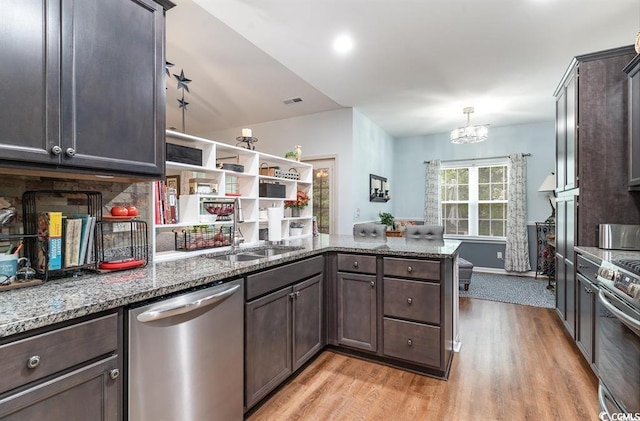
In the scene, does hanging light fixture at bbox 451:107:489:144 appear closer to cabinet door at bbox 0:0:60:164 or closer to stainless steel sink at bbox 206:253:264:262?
stainless steel sink at bbox 206:253:264:262

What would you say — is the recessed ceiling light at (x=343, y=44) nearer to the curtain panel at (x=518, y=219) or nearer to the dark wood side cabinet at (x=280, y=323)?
the dark wood side cabinet at (x=280, y=323)

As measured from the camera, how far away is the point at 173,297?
140 centimetres

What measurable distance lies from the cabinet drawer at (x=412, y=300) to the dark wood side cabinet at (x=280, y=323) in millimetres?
543

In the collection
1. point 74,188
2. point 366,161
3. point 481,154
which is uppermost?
point 481,154

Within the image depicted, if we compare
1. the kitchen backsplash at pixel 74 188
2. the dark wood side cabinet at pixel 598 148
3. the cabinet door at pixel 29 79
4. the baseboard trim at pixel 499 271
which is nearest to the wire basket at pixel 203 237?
the kitchen backsplash at pixel 74 188

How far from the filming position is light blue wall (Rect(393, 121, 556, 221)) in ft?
18.4

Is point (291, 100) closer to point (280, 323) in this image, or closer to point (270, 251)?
point (270, 251)

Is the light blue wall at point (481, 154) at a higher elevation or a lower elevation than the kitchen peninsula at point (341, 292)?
higher

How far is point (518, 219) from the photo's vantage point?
566 centimetres

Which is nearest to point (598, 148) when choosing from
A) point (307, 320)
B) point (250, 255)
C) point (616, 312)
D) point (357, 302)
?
point (616, 312)

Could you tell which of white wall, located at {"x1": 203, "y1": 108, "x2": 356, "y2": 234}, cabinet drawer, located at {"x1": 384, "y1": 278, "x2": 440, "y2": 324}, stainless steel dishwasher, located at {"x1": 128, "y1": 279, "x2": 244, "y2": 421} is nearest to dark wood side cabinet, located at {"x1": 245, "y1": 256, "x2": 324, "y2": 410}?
stainless steel dishwasher, located at {"x1": 128, "y1": 279, "x2": 244, "y2": 421}

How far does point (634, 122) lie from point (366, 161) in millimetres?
3345

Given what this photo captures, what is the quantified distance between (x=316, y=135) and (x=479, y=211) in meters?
3.57

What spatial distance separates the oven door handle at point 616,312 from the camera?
4.92ft
